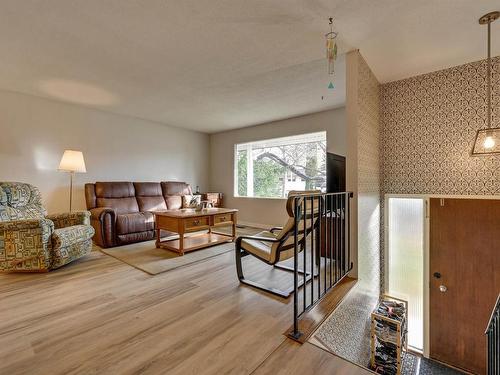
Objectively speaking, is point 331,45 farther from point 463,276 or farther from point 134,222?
point 134,222

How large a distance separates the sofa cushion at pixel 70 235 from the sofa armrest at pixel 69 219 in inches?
5.9

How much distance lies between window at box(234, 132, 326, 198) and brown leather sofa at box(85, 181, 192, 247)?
1.67 meters

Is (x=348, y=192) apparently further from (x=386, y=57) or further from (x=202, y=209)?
(x=202, y=209)

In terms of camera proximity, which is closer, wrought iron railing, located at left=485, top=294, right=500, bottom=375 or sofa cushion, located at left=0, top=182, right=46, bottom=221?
wrought iron railing, located at left=485, top=294, right=500, bottom=375

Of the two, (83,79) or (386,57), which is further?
(83,79)

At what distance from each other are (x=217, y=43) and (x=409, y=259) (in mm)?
3477

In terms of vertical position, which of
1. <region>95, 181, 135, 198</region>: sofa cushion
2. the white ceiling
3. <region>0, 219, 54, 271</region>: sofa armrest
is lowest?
<region>0, 219, 54, 271</region>: sofa armrest

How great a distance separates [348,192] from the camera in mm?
2387

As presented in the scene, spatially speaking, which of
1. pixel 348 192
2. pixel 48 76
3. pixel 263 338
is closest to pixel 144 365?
pixel 263 338

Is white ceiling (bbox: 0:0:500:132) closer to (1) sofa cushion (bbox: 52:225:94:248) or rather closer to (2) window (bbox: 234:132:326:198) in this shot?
(2) window (bbox: 234:132:326:198)

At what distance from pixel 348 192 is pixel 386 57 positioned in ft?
5.29

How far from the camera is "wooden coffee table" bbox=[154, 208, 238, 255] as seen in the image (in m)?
3.35

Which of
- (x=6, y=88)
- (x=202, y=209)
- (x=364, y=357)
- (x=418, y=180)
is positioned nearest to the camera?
(x=364, y=357)

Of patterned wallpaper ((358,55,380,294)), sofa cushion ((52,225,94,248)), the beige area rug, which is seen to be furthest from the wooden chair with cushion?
sofa cushion ((52,225,94,248))
